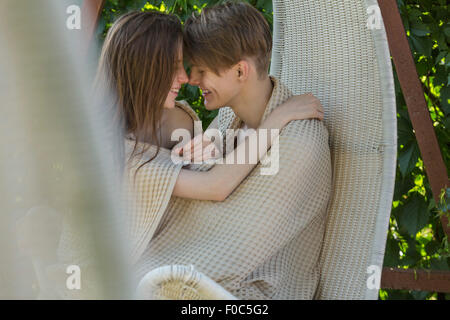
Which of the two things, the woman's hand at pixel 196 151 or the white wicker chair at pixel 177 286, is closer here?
the white wicker chair at pixel 177 286

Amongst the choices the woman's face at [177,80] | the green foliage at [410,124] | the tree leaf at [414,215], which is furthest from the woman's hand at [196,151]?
the tree leaf at [414,215]

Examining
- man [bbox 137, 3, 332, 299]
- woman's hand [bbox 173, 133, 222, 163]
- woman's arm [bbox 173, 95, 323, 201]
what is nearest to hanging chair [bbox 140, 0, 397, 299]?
man [bbox 137, 3, 332, 299]

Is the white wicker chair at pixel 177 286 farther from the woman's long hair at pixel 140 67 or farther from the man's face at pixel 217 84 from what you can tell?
the man's face at pixel 217 84

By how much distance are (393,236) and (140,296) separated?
159 cm

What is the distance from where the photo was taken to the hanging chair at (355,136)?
170cm

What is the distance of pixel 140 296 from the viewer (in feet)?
4.11

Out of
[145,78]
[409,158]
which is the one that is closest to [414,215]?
[409,158]

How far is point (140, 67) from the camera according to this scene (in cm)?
167

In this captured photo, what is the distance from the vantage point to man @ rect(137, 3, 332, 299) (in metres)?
1.60

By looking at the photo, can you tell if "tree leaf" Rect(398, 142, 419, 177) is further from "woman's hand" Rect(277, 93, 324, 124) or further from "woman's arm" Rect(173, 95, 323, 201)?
"woman's arm" Rect(173, 95, 323, 201)

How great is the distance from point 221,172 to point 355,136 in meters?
0.44

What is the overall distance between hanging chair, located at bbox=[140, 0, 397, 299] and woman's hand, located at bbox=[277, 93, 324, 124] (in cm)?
13

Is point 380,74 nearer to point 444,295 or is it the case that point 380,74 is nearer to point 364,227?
point 364,227
